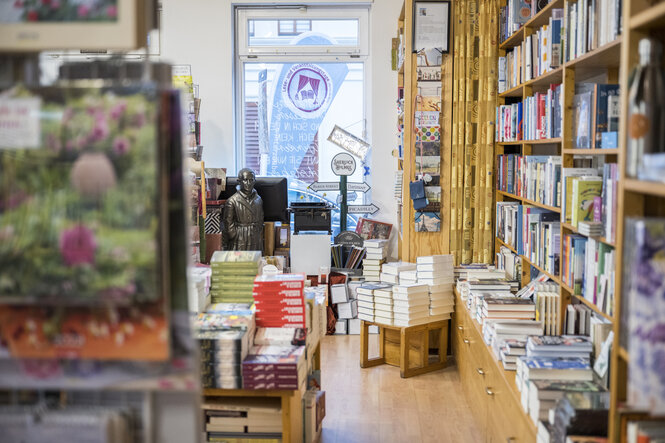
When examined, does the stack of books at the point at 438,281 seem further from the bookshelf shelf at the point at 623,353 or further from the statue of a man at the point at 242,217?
the bookshelf shelf at the point at 623,353

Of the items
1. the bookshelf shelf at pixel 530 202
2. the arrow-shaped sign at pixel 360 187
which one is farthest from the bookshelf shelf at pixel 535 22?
the arrow-shaped sign at pixel 360 187

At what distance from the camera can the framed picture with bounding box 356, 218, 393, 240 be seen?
742 centimetres

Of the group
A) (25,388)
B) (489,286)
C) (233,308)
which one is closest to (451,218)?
(489,286)

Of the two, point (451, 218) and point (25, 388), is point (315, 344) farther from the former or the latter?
point (25, 388)

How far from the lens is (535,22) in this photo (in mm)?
4676

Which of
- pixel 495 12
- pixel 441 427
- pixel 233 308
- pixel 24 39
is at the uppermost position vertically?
pixel 495 12

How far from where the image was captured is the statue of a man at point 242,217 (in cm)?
669

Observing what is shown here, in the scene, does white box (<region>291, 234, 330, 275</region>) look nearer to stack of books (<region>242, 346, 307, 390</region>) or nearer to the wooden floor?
the wooden floor

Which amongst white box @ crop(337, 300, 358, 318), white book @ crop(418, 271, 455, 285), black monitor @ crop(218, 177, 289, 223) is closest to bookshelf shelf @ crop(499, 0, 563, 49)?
white book @ crop(418, 271, 455, 285)

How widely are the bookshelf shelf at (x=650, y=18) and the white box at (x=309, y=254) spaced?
15.8 ft

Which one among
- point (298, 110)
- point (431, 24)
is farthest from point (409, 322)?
point (298, 110)

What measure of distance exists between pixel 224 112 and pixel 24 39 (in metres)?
6.10

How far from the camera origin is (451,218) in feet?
19.5

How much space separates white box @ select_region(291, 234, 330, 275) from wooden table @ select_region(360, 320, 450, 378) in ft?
4.00
